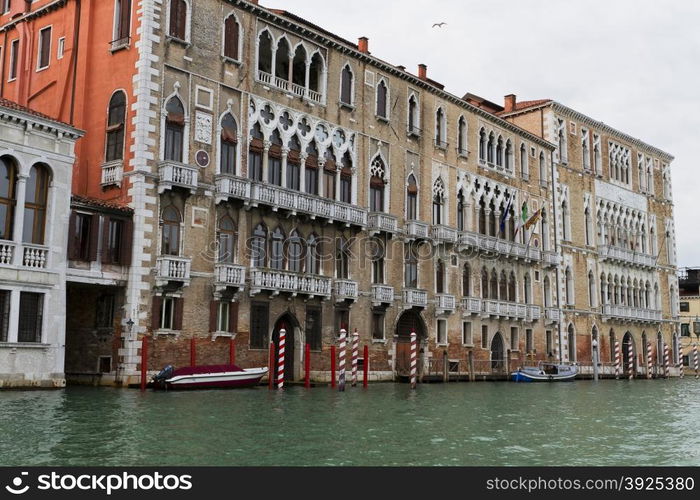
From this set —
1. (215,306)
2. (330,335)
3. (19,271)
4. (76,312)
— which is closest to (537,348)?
(330,335)

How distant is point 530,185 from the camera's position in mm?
40125

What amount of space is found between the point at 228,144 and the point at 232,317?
17.1 ft

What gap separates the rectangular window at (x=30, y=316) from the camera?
19781mm

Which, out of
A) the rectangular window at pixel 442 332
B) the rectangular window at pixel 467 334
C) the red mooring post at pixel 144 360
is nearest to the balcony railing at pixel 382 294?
the rectangular window at pixel 442 332

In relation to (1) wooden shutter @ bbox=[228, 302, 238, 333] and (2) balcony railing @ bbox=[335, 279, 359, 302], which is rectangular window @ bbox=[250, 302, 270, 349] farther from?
(2) balcony railing @ bbox=[335, 279, 359, 302]

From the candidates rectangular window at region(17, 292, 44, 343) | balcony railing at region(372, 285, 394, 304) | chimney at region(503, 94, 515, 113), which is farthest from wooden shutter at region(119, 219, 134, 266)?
chimney at region(503, 94, 515, 113)

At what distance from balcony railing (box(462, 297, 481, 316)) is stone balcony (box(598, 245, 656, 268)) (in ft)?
41.4

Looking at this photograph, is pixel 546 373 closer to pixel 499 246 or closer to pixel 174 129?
pixel 499 246

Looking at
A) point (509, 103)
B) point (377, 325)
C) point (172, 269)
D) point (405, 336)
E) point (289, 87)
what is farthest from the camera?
point (509, 103)

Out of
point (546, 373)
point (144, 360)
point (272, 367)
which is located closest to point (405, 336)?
point (546, 373)

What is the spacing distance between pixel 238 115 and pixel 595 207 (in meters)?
24.9

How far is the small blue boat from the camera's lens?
117 ft

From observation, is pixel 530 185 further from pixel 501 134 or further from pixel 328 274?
pixel 328 274

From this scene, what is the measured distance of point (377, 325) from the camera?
30.5m
